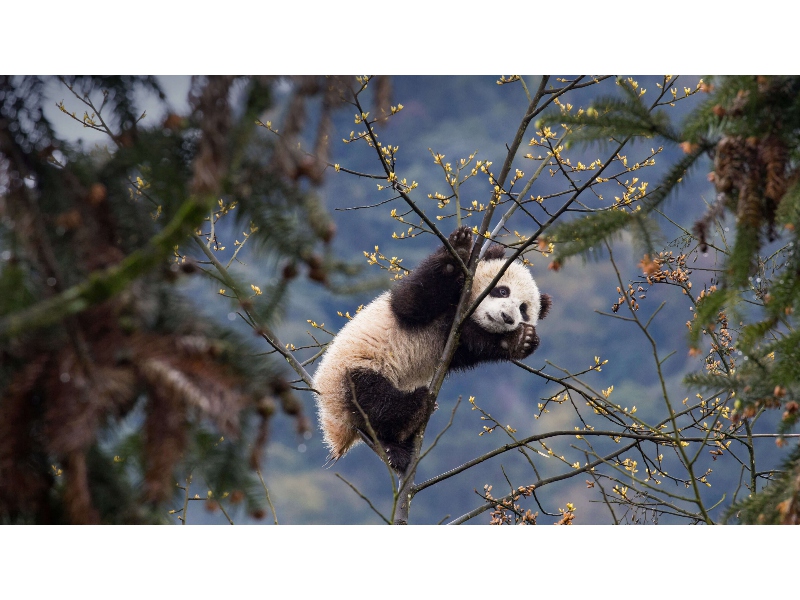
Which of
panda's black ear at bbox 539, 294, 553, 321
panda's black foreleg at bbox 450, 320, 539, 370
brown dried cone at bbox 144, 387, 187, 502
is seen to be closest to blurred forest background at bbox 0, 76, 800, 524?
brown dried cone at bbox 144, 387, 187, 502

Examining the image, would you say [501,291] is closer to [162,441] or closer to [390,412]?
[390,412]

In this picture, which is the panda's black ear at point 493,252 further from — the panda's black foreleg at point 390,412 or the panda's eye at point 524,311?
the panda's black foreleg at point 390,412

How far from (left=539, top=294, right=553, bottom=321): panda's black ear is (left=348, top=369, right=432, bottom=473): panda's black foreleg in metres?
0.68

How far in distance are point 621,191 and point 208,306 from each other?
2.05 m

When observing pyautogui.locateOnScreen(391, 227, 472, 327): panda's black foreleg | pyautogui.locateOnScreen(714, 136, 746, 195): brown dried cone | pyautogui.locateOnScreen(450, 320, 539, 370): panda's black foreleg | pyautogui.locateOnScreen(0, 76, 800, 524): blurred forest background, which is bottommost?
pyautogui.locateOnScreen(0, 76, 800, 524): blurred forest background

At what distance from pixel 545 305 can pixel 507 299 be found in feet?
1.16

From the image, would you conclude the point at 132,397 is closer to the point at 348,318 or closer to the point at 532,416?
the point at 348,318

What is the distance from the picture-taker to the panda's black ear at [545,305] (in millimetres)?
3146

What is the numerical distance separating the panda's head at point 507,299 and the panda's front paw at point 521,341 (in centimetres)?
3

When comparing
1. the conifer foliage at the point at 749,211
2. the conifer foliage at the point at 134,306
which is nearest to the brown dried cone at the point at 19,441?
the conifer foliage at the point at 134,306

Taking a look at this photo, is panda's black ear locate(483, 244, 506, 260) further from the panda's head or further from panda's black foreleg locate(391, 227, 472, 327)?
panda's black foreleg locate(391, 227, 472, 327)

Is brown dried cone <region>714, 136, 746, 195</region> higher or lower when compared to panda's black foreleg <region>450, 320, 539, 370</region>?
lower

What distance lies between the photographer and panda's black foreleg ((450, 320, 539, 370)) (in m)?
2.84
